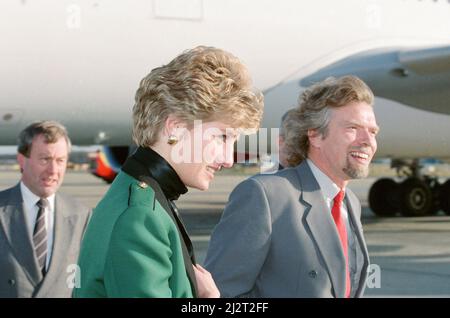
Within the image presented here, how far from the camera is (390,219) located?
13.5 metres

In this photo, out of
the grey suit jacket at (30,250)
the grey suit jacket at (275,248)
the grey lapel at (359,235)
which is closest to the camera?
the grey suit jacket at (275,248)

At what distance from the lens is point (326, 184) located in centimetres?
279

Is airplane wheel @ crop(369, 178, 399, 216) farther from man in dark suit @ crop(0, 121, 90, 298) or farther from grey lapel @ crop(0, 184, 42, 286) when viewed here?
grey lapel @ crop(0, 184, 42, 286)

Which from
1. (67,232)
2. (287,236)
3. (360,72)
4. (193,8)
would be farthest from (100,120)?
(287,236)

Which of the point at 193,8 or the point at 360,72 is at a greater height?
the point at 193,8

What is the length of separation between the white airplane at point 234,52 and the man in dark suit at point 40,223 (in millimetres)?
5020

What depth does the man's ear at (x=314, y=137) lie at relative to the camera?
9.23 feet

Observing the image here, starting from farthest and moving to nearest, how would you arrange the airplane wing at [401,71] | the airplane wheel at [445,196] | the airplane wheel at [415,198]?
the airplane wheel at [445,196] < the airplane wheel at [415,198] < the airplane wing at [401,71]

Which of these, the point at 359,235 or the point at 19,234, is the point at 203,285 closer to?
the point at 359,235

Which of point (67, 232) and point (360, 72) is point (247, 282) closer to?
point (67, 232)

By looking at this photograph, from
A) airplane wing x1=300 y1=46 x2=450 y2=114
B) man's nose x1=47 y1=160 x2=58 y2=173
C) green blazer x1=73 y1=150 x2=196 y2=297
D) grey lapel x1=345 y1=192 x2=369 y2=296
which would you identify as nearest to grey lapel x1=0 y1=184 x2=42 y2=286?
man's nose x1=47 y1=160 x2=58 y2=173

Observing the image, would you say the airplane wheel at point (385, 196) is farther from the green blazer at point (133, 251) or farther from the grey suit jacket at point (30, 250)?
the green blazer at point (133, 251)

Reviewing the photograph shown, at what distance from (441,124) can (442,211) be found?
14.6ft

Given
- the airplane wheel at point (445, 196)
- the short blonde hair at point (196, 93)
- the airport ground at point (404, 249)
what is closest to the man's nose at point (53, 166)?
the short blonde hair at point (196, 93)
